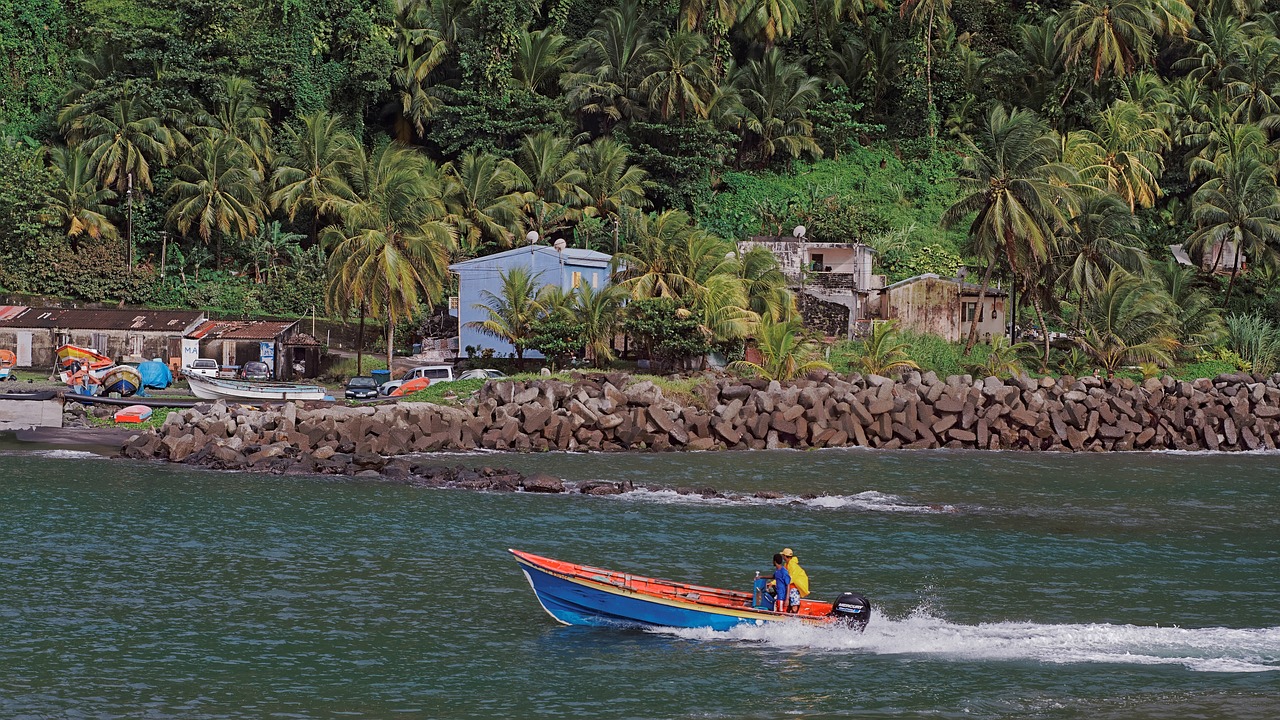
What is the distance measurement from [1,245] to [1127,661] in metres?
65.8

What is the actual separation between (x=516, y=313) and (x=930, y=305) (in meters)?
19.2

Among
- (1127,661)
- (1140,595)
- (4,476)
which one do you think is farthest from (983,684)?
(4,476)

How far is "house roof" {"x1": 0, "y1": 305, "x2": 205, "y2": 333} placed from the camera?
208ft

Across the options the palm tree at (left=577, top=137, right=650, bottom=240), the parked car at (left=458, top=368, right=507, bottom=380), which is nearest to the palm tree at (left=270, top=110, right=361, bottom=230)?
the palm tree at (left=577, top=137, right=650, bottom=240)

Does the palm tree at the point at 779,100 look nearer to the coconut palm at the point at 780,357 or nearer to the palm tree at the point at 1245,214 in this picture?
the palm tree at the point at 1245,214

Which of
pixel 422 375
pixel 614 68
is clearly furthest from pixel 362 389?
pixel 614 68

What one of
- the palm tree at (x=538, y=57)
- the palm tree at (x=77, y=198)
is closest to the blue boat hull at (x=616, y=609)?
the palm tree at (x=77, y=198)

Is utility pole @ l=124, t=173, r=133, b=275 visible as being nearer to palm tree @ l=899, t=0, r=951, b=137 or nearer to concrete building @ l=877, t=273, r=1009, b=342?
concrete building @ l=877, t=273, r=1009, b=342

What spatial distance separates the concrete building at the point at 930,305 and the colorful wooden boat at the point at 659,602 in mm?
40131

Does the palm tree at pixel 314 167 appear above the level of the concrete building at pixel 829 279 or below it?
above

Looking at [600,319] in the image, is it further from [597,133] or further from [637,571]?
[597,133]

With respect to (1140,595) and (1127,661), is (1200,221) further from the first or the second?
(1127,661)

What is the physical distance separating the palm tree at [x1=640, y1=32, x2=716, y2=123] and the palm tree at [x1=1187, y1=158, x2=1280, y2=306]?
26857mm

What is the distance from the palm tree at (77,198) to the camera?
73812 millimetres
